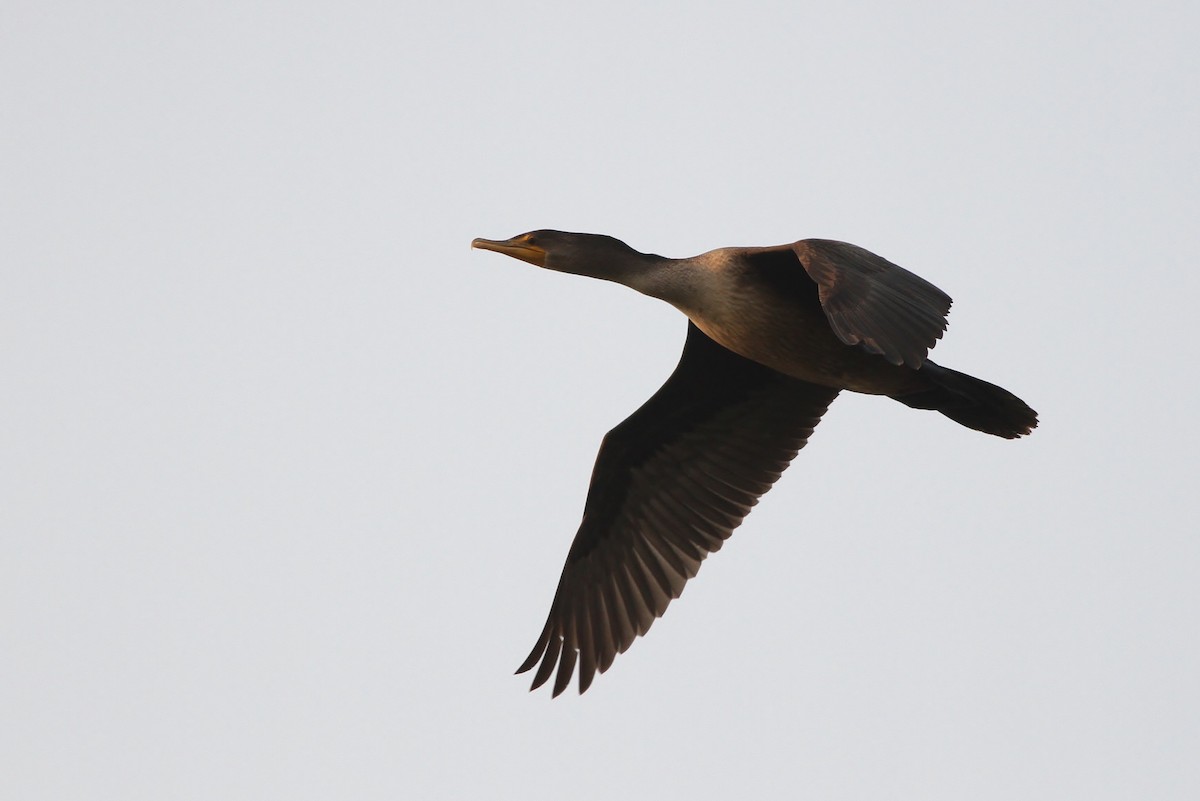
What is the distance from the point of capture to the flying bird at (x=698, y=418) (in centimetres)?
834

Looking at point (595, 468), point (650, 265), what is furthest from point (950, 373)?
point (595, 468)

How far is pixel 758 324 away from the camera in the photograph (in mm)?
8312

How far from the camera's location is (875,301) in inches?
278

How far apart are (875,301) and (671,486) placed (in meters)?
3.04

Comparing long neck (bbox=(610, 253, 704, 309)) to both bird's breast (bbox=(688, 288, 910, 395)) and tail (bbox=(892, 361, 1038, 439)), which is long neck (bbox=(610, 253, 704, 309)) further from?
tail (bbox=(892, 361, 1038, 439))

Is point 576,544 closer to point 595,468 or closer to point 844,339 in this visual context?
point 595,468

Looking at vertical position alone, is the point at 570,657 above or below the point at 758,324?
below

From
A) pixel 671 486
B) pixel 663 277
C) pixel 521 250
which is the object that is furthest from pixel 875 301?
pixel 671 486

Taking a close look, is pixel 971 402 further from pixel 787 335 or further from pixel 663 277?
pixel 663 277

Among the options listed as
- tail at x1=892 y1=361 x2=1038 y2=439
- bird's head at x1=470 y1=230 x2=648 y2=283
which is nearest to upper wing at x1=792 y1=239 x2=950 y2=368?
tail at x1=892 y1=361 x2=1038 y2=439

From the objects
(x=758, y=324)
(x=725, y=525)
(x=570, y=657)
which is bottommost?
(x=570, y=657)

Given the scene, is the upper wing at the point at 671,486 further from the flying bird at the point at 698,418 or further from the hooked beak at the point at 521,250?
the hooked beak at the point at 521,250

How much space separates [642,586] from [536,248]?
2311 mm

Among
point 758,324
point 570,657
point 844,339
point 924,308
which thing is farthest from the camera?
point 570,657
